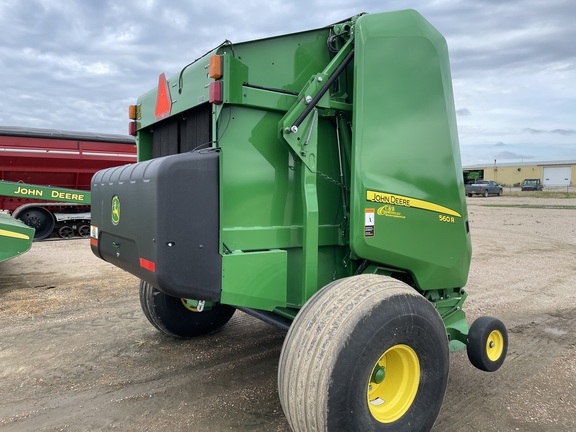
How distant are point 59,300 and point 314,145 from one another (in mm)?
4456

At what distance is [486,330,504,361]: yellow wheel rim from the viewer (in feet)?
10.9

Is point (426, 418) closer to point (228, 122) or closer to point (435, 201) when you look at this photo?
point (435, 201)

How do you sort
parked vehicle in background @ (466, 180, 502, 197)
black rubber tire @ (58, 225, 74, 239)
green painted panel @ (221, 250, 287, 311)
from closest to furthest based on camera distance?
green painted panel @ (221, 250, 287, 311), black rubber tire @ (58, 225, 74, 239), parked vehicle in background @ (466, 180, 502, 197)

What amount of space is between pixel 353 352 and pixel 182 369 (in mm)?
1943

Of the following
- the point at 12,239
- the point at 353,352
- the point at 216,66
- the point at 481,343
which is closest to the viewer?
the point at 353,352

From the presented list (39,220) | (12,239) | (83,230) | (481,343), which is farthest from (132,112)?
(83,230)

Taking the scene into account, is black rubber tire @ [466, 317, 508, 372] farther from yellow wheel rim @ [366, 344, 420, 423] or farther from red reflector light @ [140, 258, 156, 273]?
red reflector light @ [140, 258, 156, 273]

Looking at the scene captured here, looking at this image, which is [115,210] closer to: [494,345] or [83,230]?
[494,345]

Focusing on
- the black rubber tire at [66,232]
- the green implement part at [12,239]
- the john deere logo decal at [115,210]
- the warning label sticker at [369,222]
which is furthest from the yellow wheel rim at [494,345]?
the black rubber tire at [66,232]

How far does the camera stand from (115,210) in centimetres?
294

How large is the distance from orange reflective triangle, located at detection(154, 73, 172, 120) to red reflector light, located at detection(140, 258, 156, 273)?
1.14 metres

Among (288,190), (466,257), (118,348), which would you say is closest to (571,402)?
(466,257)

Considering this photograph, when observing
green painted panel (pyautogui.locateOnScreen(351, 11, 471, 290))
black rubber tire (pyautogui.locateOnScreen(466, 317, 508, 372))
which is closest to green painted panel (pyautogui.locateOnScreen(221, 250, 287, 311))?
green painted panel (pyautogui.locateOnScreen(351, 11, 471, 290))

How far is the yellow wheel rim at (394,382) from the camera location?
8.29 ft
